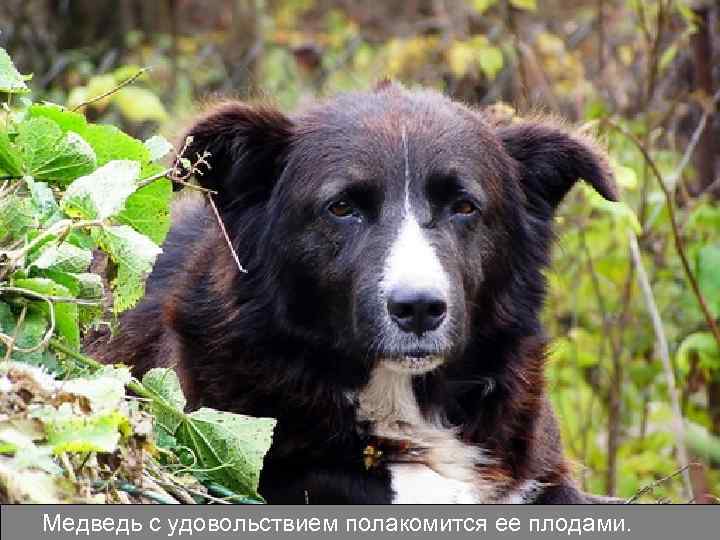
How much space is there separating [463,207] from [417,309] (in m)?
0.49

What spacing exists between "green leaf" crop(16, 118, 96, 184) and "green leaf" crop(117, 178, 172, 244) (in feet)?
0.58

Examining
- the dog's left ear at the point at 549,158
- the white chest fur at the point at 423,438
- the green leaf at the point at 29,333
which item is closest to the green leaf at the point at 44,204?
the green leaf at the point at 29,333

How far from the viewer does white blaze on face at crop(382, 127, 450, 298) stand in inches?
151

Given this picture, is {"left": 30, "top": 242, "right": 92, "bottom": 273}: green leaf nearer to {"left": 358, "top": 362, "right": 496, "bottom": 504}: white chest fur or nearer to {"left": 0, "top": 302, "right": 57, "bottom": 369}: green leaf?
{"left": 0, "top": 302, "right": 57, "bottom": 369}: green leaf

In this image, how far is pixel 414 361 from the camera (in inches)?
159

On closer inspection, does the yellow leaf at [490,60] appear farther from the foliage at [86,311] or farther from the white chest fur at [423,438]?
the foliage at [86,311]

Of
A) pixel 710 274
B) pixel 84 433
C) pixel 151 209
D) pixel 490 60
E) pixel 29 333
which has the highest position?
pixel 490 60

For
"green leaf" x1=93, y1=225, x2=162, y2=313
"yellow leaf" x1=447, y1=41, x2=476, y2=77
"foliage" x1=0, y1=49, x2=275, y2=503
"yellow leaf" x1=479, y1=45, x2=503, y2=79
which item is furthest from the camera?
"yellow leaf" x1=447, y1=41, x2=476, y2=77

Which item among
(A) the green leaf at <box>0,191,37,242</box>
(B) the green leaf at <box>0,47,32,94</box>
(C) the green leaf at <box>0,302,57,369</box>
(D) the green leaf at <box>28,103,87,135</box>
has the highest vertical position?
(B) the green leaf at <box>0,47,32,94</box>

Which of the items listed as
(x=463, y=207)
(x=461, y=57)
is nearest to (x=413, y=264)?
(x=463, y=207)

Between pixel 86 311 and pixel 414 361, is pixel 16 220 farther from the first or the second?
pixel 414 361

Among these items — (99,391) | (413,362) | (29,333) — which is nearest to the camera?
(99,391)

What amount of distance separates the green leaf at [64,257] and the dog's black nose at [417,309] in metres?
0.99

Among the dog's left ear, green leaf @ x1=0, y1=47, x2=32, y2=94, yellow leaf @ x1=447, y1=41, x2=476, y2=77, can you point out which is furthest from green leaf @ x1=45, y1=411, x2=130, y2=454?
yellow leaf @ x1=447, y1=41, x2=476, y2=77
